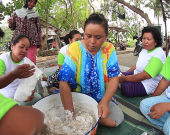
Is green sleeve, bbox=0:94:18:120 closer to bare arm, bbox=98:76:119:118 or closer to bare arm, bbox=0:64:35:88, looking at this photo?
bare arm, bbox=0:64:35:88

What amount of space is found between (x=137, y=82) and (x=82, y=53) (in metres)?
1.09

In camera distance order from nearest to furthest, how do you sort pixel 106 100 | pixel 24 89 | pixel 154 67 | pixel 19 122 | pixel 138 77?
pixel 19 122 < pixel 106 100 < pixel 24 89 < pixel 154 67 < pixel 138 77

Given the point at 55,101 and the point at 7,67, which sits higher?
the point at 7,67

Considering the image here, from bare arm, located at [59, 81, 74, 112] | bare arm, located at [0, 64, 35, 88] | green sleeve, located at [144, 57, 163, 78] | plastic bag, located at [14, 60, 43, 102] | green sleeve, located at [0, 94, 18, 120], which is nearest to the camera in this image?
green sleeve, located at [0, 94, 18, 120]

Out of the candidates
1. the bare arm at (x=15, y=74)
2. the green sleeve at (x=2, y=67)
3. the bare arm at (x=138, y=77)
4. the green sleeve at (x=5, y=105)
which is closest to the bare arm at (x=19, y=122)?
the green sleeve at (x=5, y=105)

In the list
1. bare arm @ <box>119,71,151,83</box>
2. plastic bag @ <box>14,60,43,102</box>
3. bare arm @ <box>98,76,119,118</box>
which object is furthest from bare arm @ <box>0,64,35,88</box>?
bare arm @ <box>119,71,151,83</box>

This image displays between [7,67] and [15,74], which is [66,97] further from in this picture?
[7,67]

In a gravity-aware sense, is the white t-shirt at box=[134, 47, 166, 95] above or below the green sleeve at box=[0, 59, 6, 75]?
below

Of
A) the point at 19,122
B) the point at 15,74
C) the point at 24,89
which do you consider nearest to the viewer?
the point at 19,122

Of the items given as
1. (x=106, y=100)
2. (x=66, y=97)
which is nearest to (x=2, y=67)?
(x=66, y=97)

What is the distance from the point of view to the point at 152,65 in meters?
1.56

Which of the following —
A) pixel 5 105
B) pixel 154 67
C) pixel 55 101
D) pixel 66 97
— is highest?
pixel 5 105

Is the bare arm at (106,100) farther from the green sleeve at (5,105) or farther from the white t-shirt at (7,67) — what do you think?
the white t-shirt at (7,67)

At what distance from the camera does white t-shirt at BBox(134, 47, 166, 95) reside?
1554 millimetres
